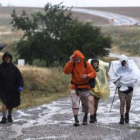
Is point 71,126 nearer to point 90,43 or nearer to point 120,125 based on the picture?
point 120,125

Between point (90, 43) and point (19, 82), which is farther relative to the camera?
point (90, 43)

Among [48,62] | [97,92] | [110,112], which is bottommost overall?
[48,62]

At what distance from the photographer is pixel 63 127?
9.80 metres

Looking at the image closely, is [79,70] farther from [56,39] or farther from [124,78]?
[56,39]

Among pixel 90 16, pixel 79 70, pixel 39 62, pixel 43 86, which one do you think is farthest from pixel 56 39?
A: pixel 90 16

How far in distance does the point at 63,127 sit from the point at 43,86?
741 centimetres

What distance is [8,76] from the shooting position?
1033 cm

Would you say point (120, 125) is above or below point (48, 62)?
above

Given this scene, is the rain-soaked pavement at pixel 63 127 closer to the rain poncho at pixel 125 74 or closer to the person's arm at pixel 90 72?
the rain poncho at pixel 125 74

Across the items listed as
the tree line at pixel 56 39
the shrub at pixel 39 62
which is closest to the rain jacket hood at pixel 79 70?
the tree line at pixel 56 39

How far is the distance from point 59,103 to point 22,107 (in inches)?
62.4

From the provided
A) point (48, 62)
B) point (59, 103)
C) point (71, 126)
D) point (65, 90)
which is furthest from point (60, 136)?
point (48, 62)

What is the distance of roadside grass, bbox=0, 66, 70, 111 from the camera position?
15734 millimetres

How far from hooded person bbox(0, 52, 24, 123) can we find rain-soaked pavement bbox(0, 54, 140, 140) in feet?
1.48
